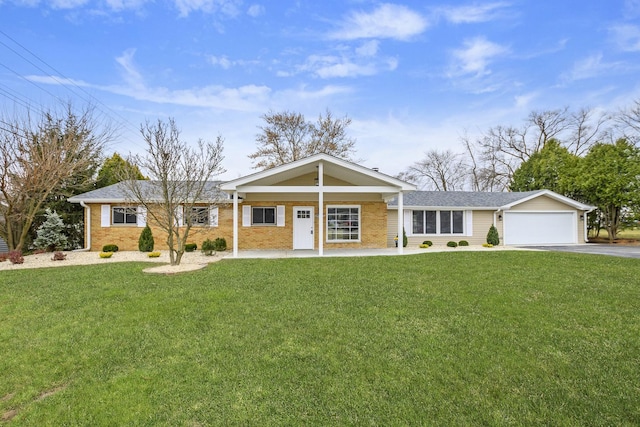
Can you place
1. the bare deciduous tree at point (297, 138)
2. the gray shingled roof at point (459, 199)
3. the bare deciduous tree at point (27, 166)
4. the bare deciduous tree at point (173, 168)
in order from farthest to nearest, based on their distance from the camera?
the bare deciduous tree at point (297, 138), the gray shingled roof at point (459, 199), the bare deciduous tree at point (27, 166), the bare deciduous tree at point (173, 168)

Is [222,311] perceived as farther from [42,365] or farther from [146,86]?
[146,86]

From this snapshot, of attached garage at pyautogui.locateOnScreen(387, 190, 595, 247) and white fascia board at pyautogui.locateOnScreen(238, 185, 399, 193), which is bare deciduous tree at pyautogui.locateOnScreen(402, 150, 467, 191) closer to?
attached garage at pyautogui.locateOnScreen(387, 190, 595, 247)

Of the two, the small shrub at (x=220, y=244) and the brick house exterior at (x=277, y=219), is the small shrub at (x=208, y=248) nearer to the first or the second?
the small shrub at (x=220, y=244)

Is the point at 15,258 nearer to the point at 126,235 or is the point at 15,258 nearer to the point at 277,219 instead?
the point at 126,235

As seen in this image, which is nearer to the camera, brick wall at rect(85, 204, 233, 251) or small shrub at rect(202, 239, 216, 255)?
small shrub at rect(202, 239, 216, 255)


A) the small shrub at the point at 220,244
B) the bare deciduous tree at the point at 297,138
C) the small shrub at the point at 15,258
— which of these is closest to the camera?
the small shrub at the point at 15,258

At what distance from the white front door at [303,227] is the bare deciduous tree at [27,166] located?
9.74 m

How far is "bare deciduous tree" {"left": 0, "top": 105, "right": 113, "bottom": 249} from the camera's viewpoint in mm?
12962

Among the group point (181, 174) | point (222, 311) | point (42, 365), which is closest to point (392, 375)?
point (222, 311)

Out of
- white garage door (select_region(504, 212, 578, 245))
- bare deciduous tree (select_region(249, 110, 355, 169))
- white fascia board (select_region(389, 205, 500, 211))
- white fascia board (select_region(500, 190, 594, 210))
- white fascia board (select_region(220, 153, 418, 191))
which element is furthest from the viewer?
bare deciduous tree (select_region(249, 110, 355, 169))

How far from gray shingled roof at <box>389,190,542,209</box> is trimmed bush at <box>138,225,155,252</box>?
1168cm

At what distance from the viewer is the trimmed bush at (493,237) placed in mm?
17656

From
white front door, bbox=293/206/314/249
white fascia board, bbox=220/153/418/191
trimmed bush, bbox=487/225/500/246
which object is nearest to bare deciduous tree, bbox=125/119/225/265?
white fascia board, bbox=220/153/418/191

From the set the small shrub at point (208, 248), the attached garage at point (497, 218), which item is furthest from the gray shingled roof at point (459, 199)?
the small shrub at point (208, 248)
